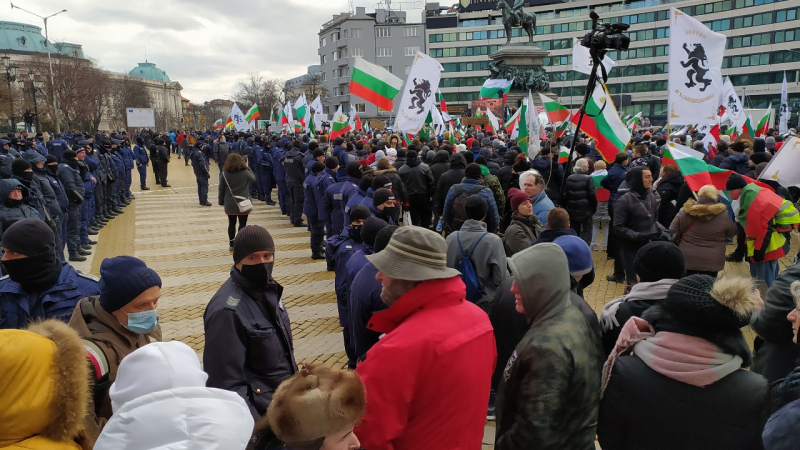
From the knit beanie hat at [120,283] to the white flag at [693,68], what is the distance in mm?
8690

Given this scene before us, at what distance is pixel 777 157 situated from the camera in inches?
239

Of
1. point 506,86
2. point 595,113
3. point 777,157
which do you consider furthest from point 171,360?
point 506,86

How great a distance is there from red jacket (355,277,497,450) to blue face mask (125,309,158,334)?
5.02 ft

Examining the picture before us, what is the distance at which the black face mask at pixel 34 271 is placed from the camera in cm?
348

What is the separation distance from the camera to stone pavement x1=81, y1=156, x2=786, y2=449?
7069 millimetres

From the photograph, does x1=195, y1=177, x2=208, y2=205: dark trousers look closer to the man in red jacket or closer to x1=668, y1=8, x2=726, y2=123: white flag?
x1=668, y1=8, x2=726, y2=123: white flag

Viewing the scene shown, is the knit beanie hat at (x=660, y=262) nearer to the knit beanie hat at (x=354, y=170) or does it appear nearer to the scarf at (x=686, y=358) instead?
the scarf at (x=686, y=358)

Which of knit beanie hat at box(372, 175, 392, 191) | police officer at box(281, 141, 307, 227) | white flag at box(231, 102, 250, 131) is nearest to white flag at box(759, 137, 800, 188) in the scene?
knit beanie hat at box(372, 175, 392, 191)

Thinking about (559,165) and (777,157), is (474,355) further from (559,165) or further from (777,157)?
(559,165)

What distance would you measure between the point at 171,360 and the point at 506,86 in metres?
32.6

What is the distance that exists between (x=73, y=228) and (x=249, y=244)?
381 inches

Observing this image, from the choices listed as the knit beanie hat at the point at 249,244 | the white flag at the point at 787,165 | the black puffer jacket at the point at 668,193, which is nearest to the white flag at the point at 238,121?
the black puffer jacket at the point at 668,193

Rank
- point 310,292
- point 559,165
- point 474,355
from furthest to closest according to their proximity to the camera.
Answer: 1. point 559,165
2. point 310,292
3. point 474,355

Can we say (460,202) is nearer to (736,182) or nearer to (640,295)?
(736,182)
